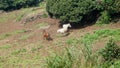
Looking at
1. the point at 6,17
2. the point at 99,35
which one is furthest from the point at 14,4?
the point at 99,35

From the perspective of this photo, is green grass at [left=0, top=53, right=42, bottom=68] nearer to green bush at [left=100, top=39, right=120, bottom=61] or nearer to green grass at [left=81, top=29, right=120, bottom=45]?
green grass at [left=81, top=29, right=120, bottom=45]

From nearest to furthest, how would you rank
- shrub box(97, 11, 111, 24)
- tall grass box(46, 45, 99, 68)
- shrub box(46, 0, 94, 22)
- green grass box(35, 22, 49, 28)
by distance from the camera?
1. tall grass box(46, 45, 99, 68)
2. shrub box(97, 11, 111, 24)
3. shrub box(46, 0, 94, 22)
4. green grass box(35, 22, 49, 28)

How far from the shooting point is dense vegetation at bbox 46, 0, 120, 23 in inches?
585

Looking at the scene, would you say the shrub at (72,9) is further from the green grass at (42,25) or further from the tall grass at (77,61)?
the tall grass at (77,61)

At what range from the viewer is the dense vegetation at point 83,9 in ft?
48.8

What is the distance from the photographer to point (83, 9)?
15.4 meters

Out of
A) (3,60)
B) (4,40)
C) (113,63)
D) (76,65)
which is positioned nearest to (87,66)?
(76,65)

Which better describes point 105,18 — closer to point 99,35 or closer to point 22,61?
point 99,35

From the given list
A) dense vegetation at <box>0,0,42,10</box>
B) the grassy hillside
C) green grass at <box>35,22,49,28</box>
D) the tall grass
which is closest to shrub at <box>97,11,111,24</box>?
the grassy hillside

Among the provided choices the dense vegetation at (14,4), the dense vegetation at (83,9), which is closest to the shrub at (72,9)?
the dense vegetation at (83,9)

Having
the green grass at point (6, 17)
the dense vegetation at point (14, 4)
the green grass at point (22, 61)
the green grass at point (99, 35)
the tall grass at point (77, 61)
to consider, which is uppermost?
the tall grass at point (77, 61)

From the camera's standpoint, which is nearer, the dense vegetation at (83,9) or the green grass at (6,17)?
the dense vegetation at (83,9)

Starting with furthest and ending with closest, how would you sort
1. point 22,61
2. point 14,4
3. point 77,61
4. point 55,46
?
point 14,4
point 55,46
point 22,61
point 77,61

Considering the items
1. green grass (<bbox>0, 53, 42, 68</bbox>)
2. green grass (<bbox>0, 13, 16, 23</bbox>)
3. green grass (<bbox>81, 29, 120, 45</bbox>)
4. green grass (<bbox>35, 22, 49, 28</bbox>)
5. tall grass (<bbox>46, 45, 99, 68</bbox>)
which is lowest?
green grass (<bbox>0, 13, 16, 23</bbox>)
